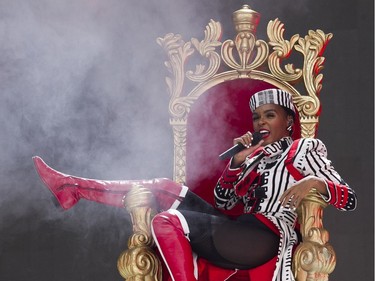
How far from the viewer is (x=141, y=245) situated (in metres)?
2.88

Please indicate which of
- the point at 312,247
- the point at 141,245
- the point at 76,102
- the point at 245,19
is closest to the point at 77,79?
the point at 76,102

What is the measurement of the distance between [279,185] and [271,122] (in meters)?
0.25

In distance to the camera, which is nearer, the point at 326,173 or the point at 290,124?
the point at 326,173

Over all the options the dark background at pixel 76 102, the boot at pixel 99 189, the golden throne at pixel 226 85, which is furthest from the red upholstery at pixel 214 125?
the dark background at pixel 76 102

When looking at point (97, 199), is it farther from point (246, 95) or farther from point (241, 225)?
point (246, 95)

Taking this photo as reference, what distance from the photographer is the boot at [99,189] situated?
2.90 metres

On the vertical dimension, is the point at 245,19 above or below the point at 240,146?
above

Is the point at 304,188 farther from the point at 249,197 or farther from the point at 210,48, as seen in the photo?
the point at 210,48

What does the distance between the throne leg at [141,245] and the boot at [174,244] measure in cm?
8

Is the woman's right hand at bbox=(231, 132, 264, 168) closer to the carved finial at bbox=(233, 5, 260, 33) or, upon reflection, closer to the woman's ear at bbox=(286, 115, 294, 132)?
the woman's ear at bbox=(286, 115, 294, 132)

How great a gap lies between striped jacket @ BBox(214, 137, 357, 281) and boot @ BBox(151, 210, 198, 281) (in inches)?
11.2

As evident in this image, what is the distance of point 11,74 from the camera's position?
428 centimetres

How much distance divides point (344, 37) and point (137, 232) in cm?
159

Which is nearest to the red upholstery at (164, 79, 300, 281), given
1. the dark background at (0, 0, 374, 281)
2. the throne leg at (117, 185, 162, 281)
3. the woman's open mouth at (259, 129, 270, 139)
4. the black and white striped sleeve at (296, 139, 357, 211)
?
the woman's open mouth at (259, 129, 270, 139)
